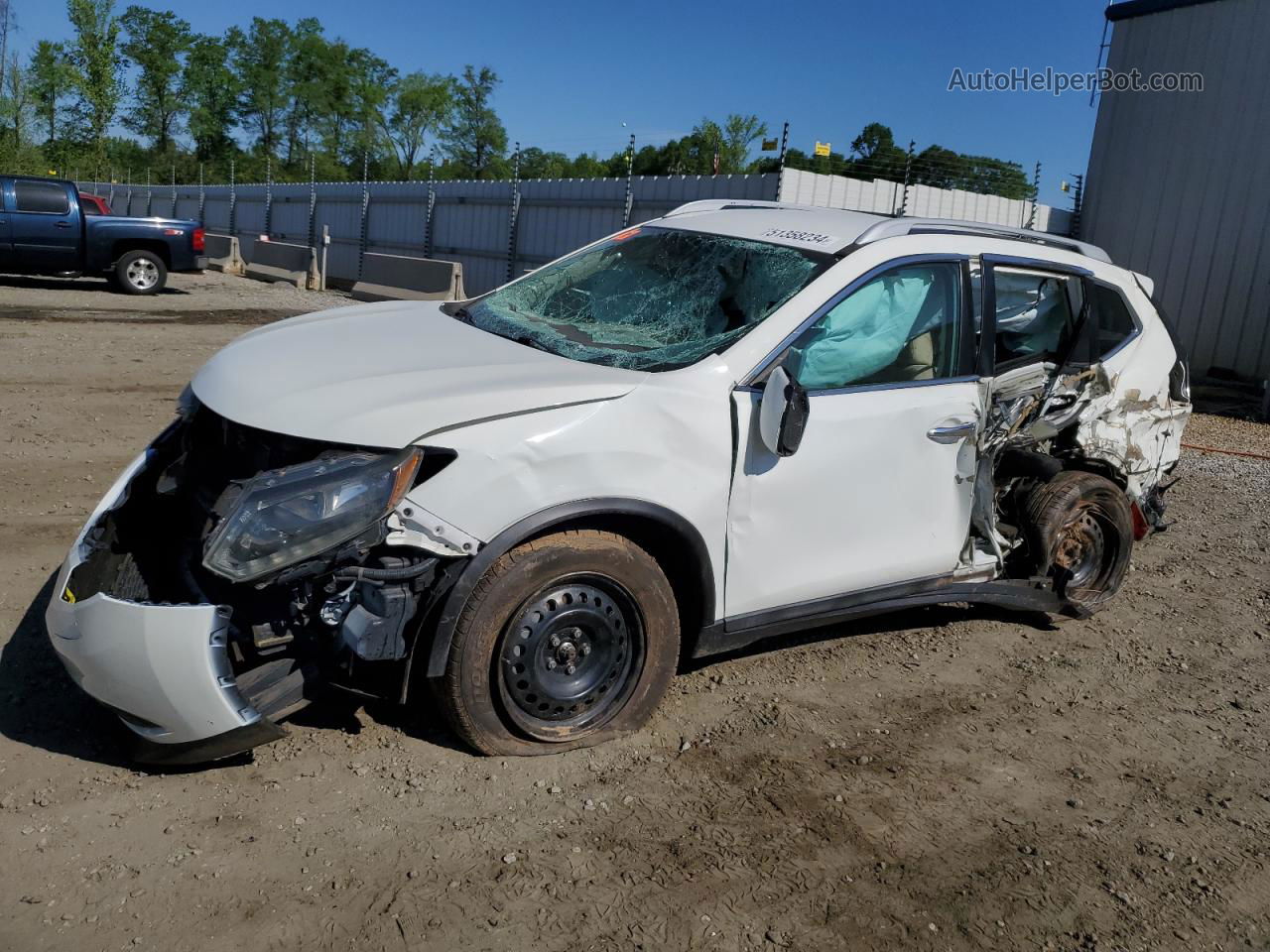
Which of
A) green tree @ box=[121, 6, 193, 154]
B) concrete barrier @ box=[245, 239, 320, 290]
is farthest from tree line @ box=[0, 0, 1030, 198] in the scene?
concrete barrier @ box=[245, 239, 320, 290]

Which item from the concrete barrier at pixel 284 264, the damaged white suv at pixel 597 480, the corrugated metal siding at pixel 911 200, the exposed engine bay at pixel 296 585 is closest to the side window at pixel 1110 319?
the damaged white suv at pixel 597 480

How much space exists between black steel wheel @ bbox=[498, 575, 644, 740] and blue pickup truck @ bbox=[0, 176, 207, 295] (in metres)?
16.4

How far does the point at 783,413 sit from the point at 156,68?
75860mm

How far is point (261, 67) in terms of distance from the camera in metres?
73.9

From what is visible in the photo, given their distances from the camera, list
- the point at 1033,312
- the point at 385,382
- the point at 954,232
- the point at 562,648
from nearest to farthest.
Answer: the point at 385,382, the point at 562,648, the point at 954,232, the point at 1033,312

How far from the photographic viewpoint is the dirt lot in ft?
9.18

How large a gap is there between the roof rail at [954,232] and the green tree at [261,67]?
78.5 metres

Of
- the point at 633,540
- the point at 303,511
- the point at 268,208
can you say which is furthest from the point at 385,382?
the point at 268,208

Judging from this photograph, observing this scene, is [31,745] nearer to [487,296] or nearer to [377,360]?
[377,360]

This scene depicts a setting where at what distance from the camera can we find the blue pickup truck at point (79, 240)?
16.4 meters

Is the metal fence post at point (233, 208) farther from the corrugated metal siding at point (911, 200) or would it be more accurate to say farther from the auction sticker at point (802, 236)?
the auction sticker at point (802, 236)

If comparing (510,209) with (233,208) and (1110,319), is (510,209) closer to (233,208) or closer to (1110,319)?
(1110,319)

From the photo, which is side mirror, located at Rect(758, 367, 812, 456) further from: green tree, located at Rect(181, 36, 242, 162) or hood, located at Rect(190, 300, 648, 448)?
green tree, located at Rect(181, 36, 242, 162)

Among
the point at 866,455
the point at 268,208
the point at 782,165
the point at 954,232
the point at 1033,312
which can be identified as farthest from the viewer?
the point at 268,208
